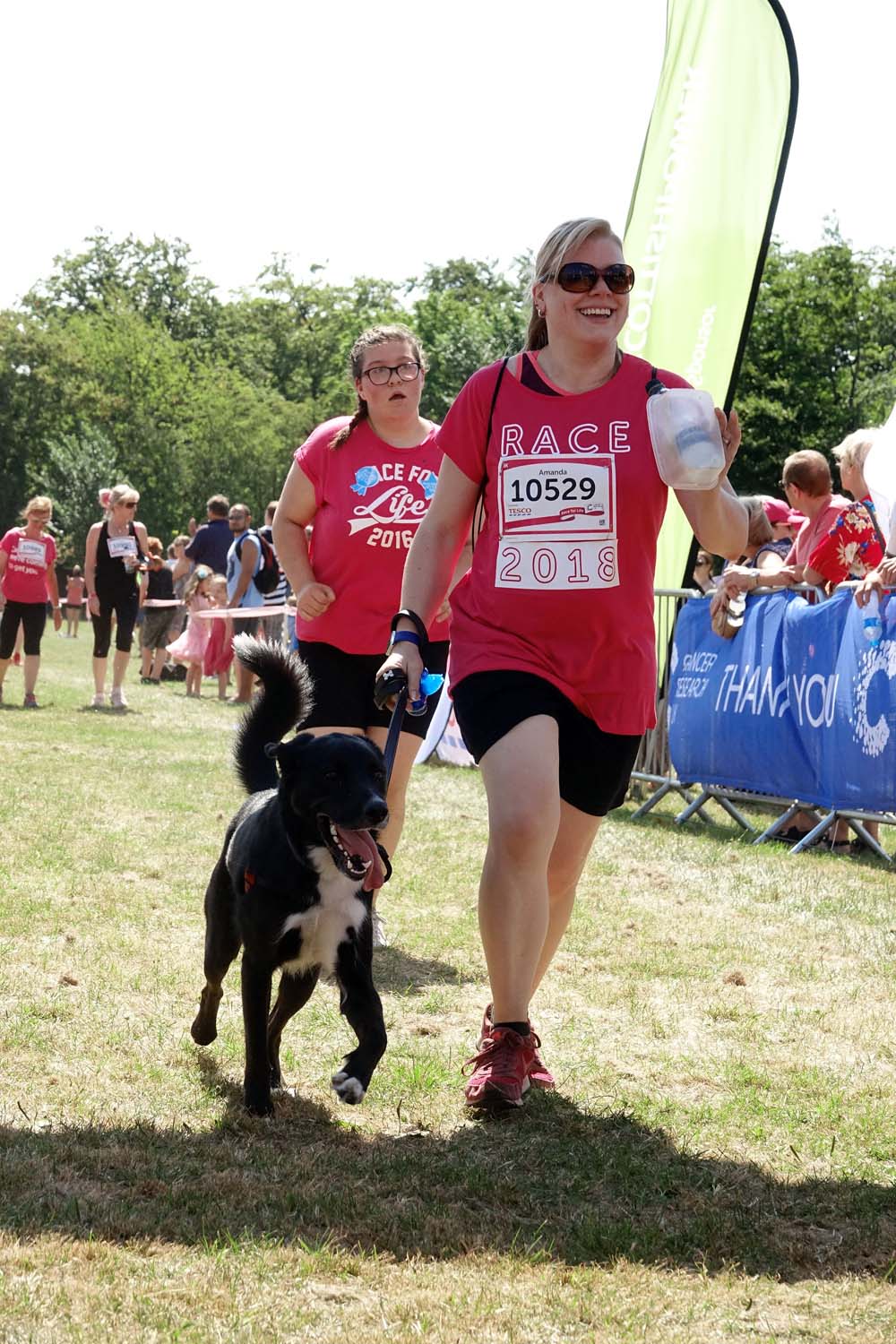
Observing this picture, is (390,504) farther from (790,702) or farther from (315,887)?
(790,702)

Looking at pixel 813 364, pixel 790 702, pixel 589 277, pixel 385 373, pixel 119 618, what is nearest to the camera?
pixel 589 277

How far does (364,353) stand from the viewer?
545 cm

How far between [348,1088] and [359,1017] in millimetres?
201

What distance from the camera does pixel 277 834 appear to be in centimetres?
383

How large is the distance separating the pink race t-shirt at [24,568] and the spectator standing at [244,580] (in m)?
2.21

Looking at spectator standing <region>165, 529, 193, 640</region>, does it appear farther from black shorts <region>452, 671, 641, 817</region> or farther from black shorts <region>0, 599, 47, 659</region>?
black shorts <region>452, 671, 641, 817</region>

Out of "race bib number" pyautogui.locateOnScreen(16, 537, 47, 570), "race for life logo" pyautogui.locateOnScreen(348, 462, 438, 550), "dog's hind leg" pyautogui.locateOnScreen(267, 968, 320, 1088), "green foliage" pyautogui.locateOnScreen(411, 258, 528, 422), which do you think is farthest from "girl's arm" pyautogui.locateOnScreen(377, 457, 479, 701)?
"green foliage" pyautogui.locateOnScreen(411, 258, 528, 422)

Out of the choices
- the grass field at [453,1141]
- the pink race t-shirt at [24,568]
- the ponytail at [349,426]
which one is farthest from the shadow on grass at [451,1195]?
the pink race t-shirt at [24,568]

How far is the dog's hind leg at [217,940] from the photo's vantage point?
4.17 meters

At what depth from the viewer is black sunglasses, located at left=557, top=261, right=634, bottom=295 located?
152 inches

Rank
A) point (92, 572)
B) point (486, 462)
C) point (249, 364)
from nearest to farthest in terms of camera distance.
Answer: point (486, 462) < point (92, 572) < point (249, 364)

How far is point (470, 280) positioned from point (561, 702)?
70.5 metres

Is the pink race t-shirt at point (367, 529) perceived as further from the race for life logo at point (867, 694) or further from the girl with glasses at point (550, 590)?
the race for life logo at point (867, 694)

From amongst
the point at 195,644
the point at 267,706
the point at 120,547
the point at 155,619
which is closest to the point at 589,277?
the point at 267,706
